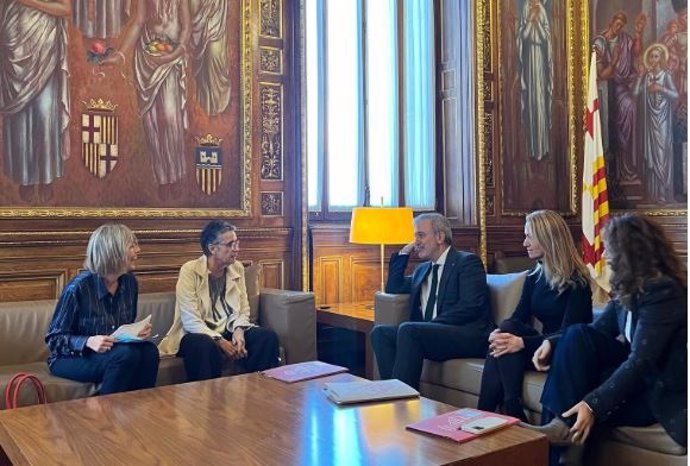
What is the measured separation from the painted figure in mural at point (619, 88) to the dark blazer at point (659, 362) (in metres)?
4.29

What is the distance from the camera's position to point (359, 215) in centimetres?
457

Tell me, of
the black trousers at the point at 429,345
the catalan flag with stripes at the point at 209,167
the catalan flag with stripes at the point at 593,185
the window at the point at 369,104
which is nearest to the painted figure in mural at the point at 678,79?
the catalan flag with stripes at the point at 593,185

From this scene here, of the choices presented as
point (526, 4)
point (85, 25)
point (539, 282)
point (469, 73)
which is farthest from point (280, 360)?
point (526, 4)

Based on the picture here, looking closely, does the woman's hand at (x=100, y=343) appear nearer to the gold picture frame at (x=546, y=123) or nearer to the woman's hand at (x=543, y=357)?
the woman's hand at (x=543, y=357)

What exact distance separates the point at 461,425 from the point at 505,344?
3.30 feet

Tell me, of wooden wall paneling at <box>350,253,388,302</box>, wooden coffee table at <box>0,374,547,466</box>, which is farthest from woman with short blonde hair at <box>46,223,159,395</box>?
wooden wall paneling at <box>350,253,388,302</box>

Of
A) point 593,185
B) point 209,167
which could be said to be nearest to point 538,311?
point 209,167

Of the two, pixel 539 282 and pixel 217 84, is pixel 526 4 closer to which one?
pixel 217 84

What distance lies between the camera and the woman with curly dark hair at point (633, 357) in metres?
2.38

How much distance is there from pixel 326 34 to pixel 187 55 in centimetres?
125

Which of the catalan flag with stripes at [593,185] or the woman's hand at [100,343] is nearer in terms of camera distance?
the woman's hand at [100,343]

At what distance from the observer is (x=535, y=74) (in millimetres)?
6406

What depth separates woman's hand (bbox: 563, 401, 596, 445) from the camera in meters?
2.46

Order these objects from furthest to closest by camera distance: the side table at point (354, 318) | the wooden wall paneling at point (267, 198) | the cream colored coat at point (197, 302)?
the wooden wall paneling at point (267, 198) < the side table at point (354, 318) < the cream colored coat at point (197, 302)
